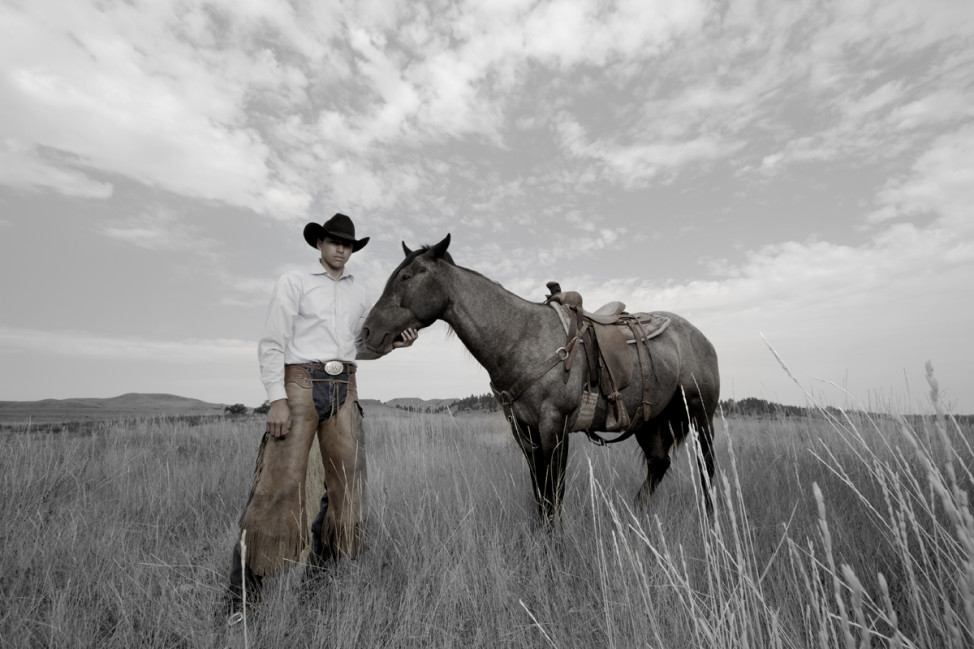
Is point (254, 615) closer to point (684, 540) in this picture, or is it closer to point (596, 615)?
point (596, 615)

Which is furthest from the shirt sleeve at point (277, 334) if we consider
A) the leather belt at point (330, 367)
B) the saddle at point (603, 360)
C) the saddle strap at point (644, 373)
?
the saddle strap at point (644, 373)

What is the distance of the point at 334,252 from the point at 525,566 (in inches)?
99.6

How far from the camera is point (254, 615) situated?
2895 millimetres

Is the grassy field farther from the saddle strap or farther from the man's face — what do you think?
the man's face

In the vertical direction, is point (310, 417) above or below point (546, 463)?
above

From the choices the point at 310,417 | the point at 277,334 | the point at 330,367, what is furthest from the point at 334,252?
the point at 310,417

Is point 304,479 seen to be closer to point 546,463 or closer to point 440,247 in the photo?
point 546,463

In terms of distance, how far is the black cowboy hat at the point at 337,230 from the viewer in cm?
357

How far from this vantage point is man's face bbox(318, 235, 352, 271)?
143 inches

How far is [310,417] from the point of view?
3352 mm

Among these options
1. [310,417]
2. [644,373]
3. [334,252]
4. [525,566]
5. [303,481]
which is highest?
[334,252]

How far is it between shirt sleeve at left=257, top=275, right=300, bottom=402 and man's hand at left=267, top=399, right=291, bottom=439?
0.05 meters

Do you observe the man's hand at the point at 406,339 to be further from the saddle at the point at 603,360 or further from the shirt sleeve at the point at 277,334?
the saddle at the point at 603,360

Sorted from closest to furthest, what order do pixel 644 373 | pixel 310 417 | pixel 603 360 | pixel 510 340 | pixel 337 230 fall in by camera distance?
pixel 310 417
pixel 337 230
pixel 510 340
pixel 603 360
pixel 644 373
